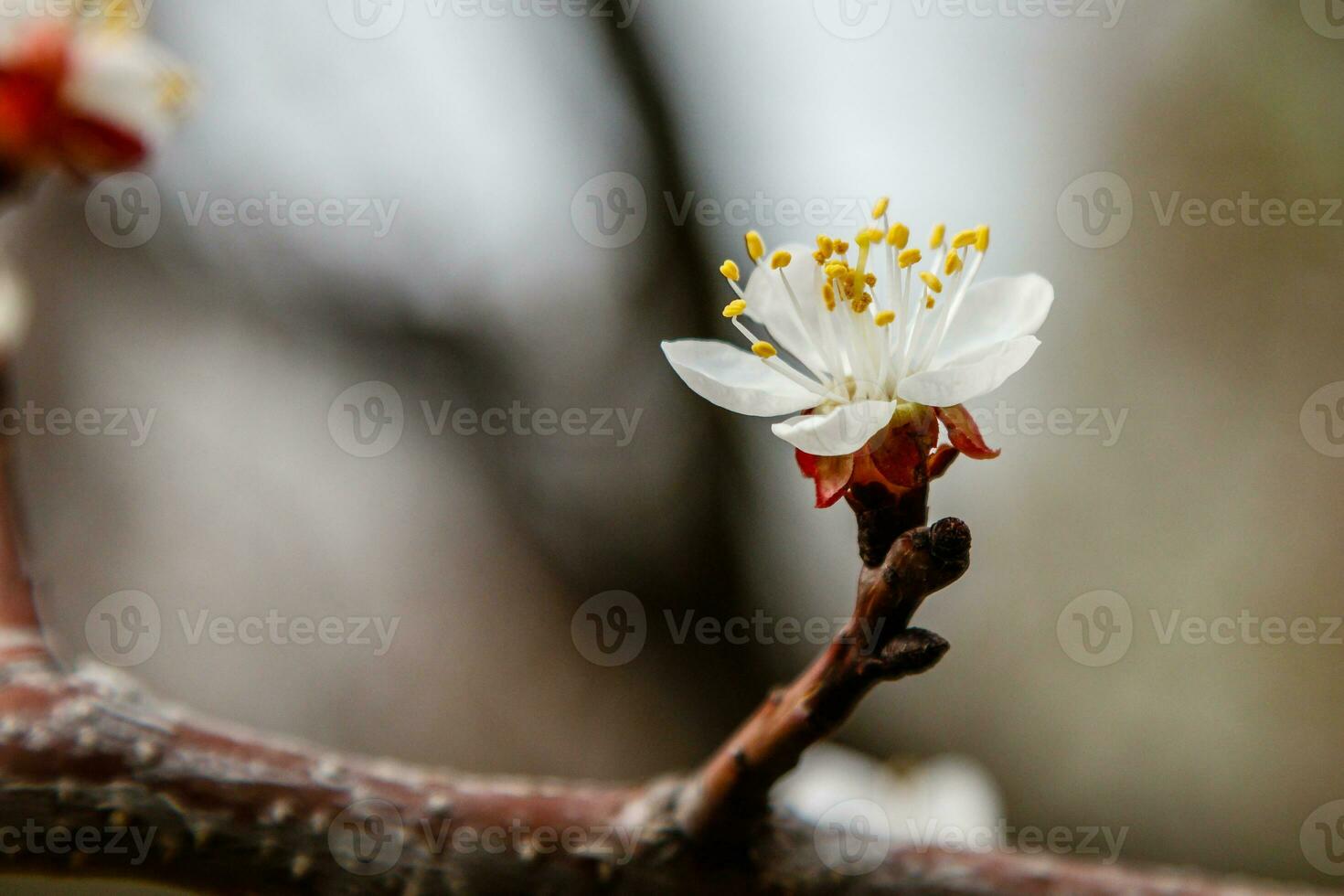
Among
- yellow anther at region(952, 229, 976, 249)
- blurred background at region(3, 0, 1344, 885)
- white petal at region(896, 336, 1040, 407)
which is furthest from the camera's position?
blurred background at region(3, 0, 1344, 885)

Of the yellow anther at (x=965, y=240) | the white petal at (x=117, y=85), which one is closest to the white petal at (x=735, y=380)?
the yellow anther at (x=965, y=240)

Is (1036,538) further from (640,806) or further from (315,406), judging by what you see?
(640,806)

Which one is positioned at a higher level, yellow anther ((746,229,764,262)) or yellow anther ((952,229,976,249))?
yellow anther ((952,229,976,249))

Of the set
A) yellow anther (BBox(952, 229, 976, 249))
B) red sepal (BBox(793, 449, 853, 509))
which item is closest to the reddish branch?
red sepal (BBox(793, 449, 853, 509))

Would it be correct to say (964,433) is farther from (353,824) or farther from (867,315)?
(353,824)

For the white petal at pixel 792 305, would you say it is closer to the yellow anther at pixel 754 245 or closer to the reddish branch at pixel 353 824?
the yellow anther at pixel 754 245

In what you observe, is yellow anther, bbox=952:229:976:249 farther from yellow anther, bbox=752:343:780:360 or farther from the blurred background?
the blurred background

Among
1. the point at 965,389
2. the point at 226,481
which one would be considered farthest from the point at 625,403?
the point at 965,389

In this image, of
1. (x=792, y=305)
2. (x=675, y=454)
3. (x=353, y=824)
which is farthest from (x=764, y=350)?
(x=675, y=454)
